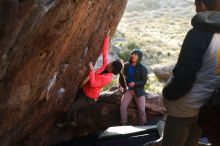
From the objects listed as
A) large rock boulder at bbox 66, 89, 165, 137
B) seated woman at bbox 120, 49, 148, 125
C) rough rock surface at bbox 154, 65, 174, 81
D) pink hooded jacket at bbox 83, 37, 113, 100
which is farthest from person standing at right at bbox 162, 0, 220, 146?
rough rock surface at bbox 154, 65, 174, 81

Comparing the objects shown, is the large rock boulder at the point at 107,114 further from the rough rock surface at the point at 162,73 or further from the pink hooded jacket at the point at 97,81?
the rough rock surface at the point at 162,73

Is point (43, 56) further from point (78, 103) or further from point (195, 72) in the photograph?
point (78, 103)

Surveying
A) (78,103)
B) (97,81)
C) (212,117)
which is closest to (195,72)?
(212,117)

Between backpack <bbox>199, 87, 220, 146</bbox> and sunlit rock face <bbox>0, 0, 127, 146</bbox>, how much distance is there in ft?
7.08

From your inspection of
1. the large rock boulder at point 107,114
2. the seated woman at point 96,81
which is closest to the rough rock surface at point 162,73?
the large rock boulder at point 107,114

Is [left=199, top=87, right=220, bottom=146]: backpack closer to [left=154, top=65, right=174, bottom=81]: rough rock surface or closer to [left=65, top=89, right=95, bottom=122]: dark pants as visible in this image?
[left=65, top=89, right=95, bottom=122]: dark pants

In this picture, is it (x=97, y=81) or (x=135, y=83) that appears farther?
(x=135, y=83)

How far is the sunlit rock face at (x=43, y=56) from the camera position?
15.5 feet

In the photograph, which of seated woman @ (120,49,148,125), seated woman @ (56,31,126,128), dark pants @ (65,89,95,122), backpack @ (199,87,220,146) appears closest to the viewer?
Answer: backpack @ (199,87,220,146)

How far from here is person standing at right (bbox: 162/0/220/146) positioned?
473 cm

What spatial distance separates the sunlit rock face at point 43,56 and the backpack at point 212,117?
7.08 ft

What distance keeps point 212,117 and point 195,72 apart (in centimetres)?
54

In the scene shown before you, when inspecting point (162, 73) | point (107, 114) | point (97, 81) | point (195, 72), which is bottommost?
point (107, 114)

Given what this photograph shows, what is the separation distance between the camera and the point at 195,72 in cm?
476
